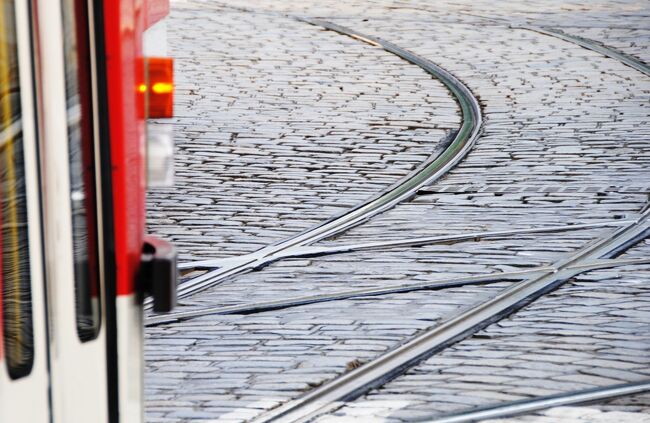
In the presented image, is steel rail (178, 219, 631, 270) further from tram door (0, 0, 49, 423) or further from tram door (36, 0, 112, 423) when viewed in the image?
tram door (0, 0, 49, 423)

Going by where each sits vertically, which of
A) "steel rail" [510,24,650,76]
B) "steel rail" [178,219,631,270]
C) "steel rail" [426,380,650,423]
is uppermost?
"steel rail" [426,380,650,423]

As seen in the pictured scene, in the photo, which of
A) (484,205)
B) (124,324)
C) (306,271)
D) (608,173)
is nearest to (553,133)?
(608,173)

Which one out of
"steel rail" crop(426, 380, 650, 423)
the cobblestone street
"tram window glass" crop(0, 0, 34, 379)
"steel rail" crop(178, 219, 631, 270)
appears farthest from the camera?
"steel rail" crop(178, 219, 631, 270)

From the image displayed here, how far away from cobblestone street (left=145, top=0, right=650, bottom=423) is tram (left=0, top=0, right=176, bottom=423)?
1.87 m

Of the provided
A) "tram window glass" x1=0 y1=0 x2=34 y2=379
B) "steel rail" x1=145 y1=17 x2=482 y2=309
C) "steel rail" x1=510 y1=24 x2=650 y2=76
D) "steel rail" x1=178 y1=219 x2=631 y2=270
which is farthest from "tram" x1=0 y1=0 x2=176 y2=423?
"steel rail" x1=510 y1=24 x2=650 y2=76

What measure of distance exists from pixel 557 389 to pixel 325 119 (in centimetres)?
618

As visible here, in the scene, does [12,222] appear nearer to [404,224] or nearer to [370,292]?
[370,292]

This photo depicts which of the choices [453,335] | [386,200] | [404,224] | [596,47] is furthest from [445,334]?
[596,47]

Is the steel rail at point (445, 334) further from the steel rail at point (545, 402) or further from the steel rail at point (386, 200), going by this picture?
the steel rail at point (386, 200)

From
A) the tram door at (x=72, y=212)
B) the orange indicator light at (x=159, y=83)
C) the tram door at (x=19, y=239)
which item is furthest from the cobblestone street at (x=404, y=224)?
the tram door at (x=19, y=239)

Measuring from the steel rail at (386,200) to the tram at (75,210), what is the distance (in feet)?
10.4

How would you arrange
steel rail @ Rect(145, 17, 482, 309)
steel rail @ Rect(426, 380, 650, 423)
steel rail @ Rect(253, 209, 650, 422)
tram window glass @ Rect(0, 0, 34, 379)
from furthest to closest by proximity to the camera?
1. steel rail @ Rect(145, 17, 482, 309)
2. steel rail @ Rect(253, 209, 650, 422)
3. steel rail @ Rect(426, 380, 650, 423)
4. tram window glass @ Rect(0, 0, 34, 379)

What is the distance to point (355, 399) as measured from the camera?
469 cm

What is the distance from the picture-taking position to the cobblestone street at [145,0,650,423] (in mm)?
4914
